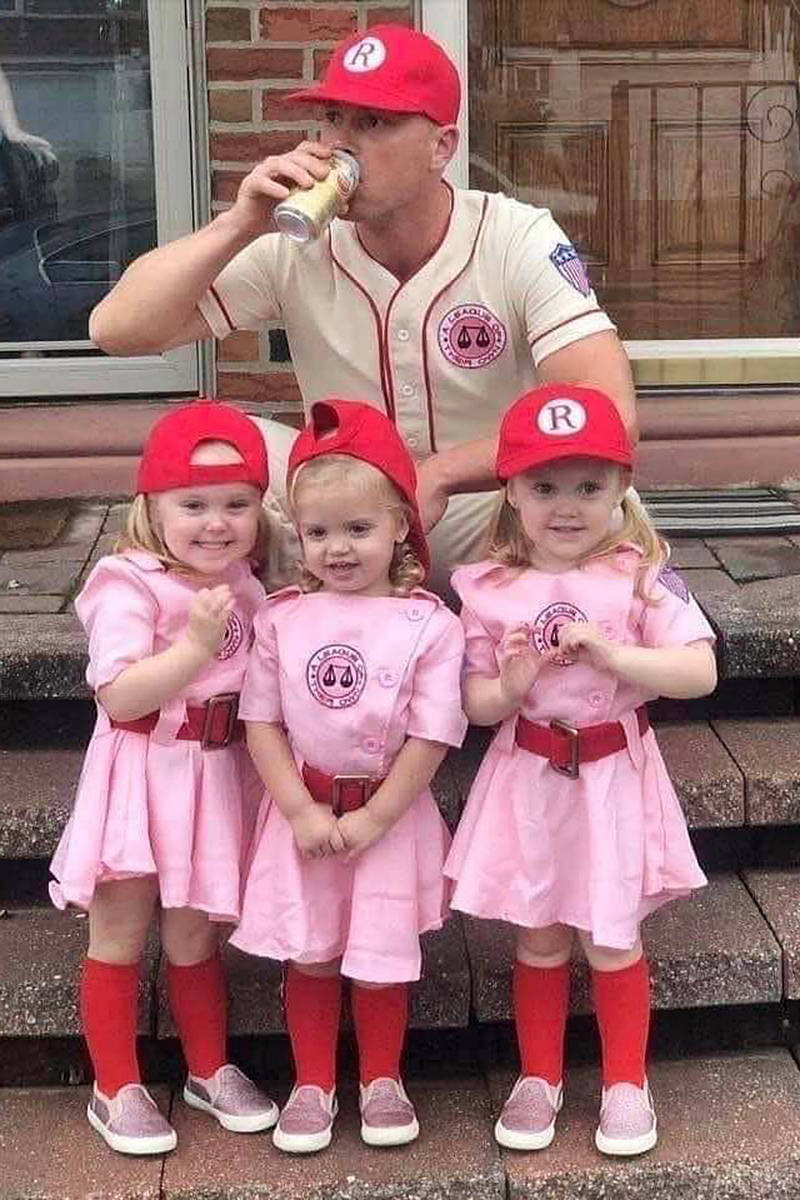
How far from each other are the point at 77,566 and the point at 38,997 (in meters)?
1.26

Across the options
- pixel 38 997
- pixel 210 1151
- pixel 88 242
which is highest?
pixel 88 242

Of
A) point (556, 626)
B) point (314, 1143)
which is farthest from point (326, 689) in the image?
point (314, 1143)

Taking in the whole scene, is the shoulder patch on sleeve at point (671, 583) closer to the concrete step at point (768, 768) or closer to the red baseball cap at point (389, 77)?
the concrete step at point (768, 768)

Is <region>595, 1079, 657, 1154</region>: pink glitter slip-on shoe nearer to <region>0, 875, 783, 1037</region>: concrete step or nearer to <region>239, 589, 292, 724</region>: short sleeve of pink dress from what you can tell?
<region>0, 875, 783, 1037</region>: concrete step

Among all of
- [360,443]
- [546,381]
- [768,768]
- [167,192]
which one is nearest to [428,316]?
[546,381]

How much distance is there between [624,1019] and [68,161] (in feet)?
10.5

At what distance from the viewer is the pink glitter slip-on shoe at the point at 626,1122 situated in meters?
2.37

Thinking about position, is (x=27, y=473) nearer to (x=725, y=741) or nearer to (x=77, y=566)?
(x=77, y=566)

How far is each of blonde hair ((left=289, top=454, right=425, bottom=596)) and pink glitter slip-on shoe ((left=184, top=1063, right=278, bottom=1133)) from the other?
80 centimetres

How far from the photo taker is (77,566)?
3.59 metres

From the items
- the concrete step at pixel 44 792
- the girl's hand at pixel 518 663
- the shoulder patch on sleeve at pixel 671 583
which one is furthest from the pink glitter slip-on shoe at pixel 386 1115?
the shoulder patch on sleeve at pixel 671 583

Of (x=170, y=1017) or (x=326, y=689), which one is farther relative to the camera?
(x=170, y=1017)

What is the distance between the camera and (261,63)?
4.00 m

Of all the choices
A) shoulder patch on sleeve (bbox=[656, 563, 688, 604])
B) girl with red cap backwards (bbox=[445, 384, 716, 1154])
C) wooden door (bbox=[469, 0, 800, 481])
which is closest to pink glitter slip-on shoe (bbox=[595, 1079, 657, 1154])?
girl with red cap backwards (bbox=[445, 384, 716, 1154])
